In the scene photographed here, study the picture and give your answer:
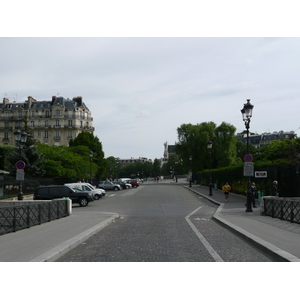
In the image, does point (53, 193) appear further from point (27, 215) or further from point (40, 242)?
point (40, 242)

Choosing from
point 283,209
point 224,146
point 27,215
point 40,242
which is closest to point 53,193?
point 27,215

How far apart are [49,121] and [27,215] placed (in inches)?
3639

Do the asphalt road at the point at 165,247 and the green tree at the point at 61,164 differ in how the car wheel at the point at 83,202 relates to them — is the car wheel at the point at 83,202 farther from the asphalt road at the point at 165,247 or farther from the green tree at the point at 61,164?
the green tree at the point at 61,164

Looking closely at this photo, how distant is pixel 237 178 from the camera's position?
39188 mm

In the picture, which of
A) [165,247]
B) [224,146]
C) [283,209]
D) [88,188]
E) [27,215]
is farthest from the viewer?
[224,146]

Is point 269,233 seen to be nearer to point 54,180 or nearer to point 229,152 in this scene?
point 54,180

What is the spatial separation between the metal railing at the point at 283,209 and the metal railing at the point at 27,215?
10.2 metres

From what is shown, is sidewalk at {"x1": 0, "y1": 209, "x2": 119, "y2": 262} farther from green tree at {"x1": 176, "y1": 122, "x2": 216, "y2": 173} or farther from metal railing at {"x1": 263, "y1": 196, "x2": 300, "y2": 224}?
green tree at {"x1": 176, "y1": 122, "x2": 216, "y2": 173}

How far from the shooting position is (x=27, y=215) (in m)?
14.9

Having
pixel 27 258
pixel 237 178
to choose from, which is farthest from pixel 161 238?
pixel 237 178

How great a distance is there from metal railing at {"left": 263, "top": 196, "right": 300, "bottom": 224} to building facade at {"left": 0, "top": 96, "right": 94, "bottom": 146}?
88.3 m

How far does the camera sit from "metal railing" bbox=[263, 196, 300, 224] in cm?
1528

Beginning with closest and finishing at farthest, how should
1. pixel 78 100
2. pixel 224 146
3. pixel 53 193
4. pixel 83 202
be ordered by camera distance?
pixel 53 193, pixel 83 202, pixel 224 146, pixel 78 100

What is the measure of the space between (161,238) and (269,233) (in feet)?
11.5
